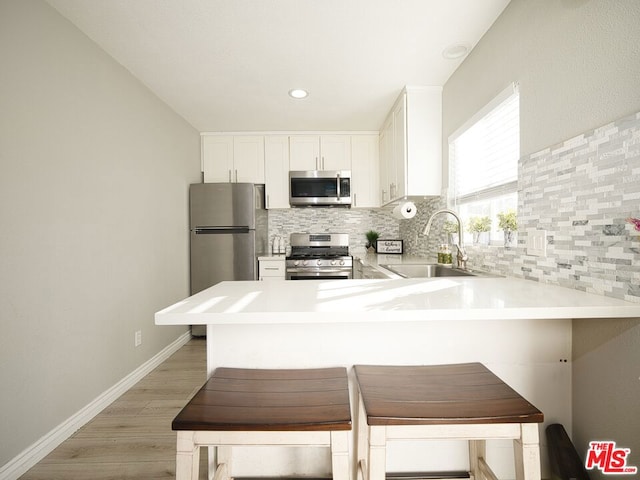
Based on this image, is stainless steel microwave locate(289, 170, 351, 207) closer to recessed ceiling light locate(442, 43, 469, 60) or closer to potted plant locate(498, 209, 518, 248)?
recessed ceiling light locate(442, 43, 469, 60)

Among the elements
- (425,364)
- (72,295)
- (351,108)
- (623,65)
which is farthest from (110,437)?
(351,108)

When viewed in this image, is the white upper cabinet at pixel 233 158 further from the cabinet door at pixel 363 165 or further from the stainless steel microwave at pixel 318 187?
the cabinet door at pixel 363 165

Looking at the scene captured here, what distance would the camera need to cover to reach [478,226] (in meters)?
2.09

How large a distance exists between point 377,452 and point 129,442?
1.59 meters

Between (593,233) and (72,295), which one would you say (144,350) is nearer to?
(72,295)

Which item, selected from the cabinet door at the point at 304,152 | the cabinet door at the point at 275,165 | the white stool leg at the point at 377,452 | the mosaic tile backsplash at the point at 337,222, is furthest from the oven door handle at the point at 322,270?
the white stool leg at the point at 377,452

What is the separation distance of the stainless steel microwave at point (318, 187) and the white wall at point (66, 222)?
1509mm

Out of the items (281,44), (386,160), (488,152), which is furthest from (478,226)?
(281,44)

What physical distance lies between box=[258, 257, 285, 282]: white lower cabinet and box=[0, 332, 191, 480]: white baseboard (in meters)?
1.29

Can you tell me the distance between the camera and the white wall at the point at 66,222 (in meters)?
1.52

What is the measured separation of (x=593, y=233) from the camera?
1.18 m

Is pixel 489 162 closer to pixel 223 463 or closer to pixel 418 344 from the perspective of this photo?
pixel 418 344

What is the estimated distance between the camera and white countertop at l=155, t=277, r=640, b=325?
3.02 feet

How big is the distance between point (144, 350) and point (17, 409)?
111 centimetres
